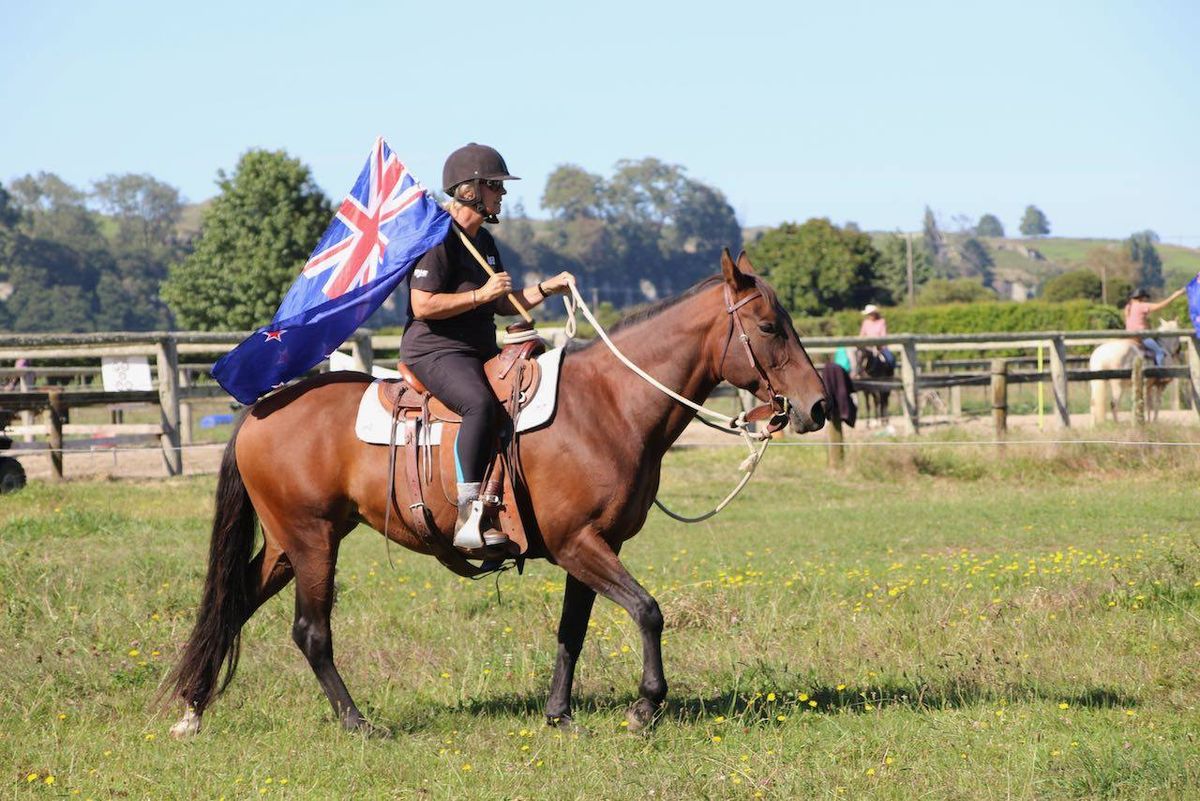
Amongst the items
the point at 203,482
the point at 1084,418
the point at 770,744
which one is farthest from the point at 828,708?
the point at 1084,418

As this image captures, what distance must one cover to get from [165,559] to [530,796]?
6185 millimetres

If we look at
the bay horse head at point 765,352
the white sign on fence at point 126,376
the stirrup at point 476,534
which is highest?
the bay horse head at point 765,352

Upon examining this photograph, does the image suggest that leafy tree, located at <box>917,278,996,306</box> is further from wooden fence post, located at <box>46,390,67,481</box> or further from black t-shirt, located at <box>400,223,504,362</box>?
black t-shirt, located at <box>400,223,504,362</box>

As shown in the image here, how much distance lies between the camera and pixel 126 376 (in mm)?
17156

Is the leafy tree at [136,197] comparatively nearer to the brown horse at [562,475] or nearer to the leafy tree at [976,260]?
the leafy tree at [976,260]

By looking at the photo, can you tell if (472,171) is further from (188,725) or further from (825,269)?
(825,269)

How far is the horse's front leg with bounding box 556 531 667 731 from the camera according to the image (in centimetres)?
641

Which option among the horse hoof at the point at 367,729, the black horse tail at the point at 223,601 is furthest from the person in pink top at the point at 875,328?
the horse hoof at the point at 367,729

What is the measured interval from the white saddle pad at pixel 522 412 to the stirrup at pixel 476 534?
464 millimetres

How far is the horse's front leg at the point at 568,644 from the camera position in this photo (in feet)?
22.7

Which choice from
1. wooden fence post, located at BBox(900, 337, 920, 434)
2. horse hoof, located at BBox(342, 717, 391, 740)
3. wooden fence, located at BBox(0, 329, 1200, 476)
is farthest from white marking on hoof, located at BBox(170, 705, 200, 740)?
wooden fence post, located at BBox(900, 337, 920, 434)

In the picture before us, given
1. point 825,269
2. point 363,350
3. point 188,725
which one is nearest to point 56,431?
point 363,350

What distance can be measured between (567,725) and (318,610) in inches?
58.0

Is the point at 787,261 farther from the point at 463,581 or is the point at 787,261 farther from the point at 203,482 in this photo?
the point at 463,581
